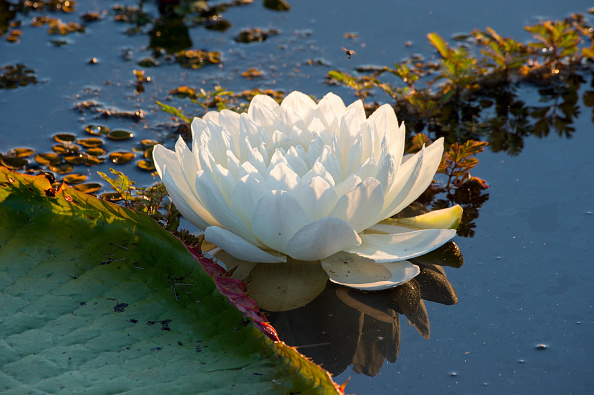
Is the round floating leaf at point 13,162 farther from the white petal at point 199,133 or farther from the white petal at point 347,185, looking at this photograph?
the white petal at point 347,185

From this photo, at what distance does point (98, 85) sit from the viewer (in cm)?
212

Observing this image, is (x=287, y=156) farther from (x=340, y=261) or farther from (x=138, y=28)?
(x=138, y=28)

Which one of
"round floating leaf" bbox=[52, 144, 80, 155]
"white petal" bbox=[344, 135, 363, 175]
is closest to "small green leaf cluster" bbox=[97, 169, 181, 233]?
"round floating leaf" bbox=[52, 144, 80, 155]

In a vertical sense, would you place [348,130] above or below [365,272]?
above

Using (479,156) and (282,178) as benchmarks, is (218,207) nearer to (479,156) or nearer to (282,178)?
(282,178)

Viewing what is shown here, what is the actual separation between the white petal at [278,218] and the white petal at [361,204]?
7 centimetres

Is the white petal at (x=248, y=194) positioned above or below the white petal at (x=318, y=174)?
below

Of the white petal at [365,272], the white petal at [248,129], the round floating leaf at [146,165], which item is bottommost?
the round floating leaf at [146,165]

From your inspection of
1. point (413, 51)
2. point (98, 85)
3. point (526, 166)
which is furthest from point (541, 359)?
point (98, 85)

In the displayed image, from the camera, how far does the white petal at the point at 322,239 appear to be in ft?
3.57

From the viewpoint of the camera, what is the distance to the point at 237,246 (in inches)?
45.6

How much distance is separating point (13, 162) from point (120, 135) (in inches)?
12.5

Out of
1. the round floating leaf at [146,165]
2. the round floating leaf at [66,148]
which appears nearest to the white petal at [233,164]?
the round floating leaf at [146,165]

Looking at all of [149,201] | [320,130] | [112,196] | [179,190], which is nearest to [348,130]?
[320,130]
